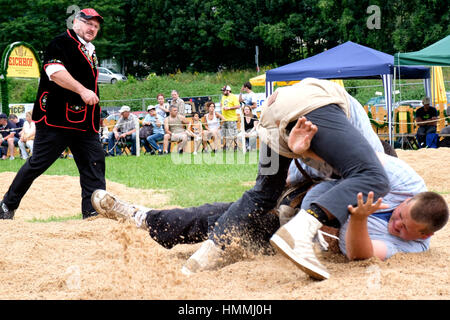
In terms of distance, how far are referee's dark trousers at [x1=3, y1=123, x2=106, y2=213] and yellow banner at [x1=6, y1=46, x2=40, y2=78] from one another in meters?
12.4

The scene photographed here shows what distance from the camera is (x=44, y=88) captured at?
19.7ft

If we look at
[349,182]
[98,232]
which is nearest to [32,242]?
[98,232]

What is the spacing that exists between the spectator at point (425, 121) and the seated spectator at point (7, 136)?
11029 millimetres

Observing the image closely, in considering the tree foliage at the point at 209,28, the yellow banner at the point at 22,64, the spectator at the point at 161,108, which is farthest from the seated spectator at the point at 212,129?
the tree foliage at the point at 209,28

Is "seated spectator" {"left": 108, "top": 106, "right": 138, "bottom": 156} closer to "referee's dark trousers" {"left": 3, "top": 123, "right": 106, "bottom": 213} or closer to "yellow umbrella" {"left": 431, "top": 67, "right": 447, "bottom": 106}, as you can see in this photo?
"yellow umbrella" {"left": 431, "top": 67, "right": 447, "bottom": 106}

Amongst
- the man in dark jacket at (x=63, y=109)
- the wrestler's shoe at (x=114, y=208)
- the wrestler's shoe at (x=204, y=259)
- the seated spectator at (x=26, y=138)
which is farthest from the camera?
A: the seated spectator at (x=26, y=138)

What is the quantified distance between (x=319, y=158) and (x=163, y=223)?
138 centimetres

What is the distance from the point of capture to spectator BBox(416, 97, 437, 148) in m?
15.6

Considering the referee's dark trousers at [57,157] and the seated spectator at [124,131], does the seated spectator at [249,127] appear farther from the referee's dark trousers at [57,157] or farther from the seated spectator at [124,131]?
the referee's dark trousers at [57,157]

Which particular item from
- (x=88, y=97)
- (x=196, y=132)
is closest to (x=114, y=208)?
(x=88, y=97)

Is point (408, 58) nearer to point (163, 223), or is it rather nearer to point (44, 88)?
point (44, 88)

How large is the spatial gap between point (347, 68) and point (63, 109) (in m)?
10.5

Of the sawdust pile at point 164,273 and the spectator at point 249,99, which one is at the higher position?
the spectator at point 249,99

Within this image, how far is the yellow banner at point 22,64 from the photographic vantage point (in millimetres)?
17609
